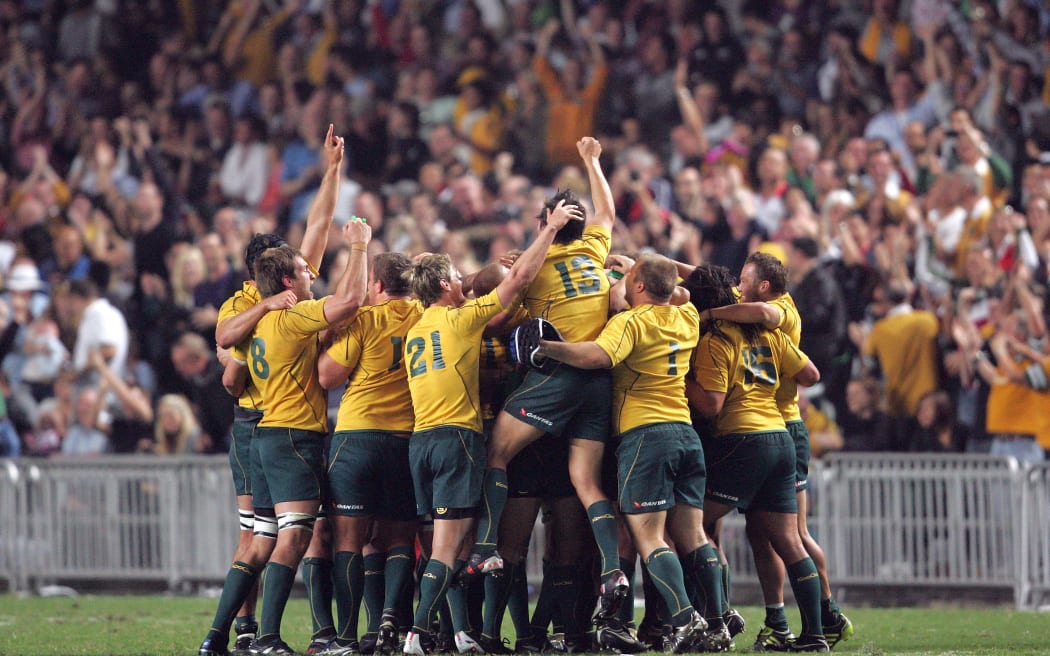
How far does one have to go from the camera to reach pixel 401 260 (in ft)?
29.0

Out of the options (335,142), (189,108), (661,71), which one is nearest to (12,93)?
(189,108)

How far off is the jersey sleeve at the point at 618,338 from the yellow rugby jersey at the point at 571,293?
231 mm

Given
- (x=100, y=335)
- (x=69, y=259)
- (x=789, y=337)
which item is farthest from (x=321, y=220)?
(x=69, y=259)

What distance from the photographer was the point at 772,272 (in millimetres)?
8914

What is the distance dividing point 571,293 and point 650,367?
0.63 metres

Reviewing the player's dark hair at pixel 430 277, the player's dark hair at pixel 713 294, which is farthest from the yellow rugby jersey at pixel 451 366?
the player's dark hair at pixel 713 294

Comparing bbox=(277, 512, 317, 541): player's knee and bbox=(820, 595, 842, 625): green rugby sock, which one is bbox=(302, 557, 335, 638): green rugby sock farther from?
bbox=(820, 595, 842, 625): green rugby sock

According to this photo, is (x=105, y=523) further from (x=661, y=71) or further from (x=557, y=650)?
(x=661, y=71)

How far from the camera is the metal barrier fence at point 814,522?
11.7 metres

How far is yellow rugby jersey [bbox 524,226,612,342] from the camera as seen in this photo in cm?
859

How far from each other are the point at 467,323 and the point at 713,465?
1622 mm

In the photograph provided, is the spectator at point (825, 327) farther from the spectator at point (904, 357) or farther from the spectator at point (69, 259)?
the spectator at point (69, 259)

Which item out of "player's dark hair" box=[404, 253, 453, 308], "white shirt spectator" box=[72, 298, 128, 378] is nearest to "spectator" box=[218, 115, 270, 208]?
"white shirt spectator" box=[72, 298, 128, 378]

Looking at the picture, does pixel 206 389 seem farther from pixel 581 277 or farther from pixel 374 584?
pixel 581 277
